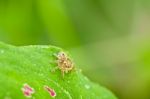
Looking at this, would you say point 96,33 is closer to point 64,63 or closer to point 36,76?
point 64,63

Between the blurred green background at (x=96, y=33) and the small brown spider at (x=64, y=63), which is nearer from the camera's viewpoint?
the small brown spider at (x=64, y=63)

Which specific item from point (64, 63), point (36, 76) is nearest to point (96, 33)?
point (64, 63)

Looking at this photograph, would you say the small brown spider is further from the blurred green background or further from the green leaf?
the blurred green background

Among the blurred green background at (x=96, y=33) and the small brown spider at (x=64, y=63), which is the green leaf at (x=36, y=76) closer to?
the small brown spider at (x=64, y=63)

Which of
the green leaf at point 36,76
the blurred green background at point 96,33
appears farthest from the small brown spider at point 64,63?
the blurred green background at point 96,33

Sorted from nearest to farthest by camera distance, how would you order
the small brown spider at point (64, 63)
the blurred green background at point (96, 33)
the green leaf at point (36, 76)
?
1. the green leaf at point (36, 76)
2. the small brown spider at point (64, 63)
3. the blurred green background at point (96, 33)

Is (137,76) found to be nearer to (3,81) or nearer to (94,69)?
(94,69)

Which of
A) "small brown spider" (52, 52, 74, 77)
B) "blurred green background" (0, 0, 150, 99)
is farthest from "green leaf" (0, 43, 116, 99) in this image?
"blurred green background" (0, 0, 150, 99)
